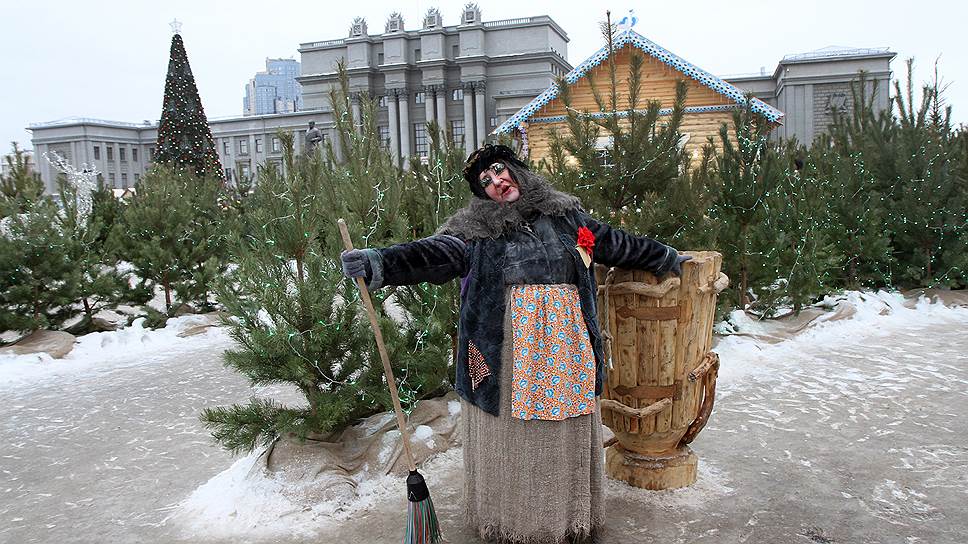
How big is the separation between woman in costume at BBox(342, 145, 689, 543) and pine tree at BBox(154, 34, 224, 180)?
17100mm

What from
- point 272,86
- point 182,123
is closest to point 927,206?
point 182,123

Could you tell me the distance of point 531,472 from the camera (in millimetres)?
2867

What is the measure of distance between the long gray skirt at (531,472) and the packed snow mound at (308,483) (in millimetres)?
934

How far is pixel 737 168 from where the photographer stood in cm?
734

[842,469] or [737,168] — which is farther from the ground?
[737,168]

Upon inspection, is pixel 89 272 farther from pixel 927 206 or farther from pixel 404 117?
pixel 404 117

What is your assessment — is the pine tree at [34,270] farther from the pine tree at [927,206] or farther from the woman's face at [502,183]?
the pine tree at [927,206]

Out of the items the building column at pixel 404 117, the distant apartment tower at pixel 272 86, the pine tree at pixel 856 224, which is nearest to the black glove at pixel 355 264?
the pine tree at pixel 856 224

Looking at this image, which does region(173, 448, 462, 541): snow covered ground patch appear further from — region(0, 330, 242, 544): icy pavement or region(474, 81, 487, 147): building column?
region(474, 81, 487, 147): building column

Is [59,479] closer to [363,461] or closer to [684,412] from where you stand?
[363,461]

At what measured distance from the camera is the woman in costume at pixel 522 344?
2.86 m

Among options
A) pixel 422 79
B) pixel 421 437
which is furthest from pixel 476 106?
pixel 421 437

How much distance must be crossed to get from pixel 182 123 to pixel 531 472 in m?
18.9

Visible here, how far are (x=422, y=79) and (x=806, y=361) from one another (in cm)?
5032
